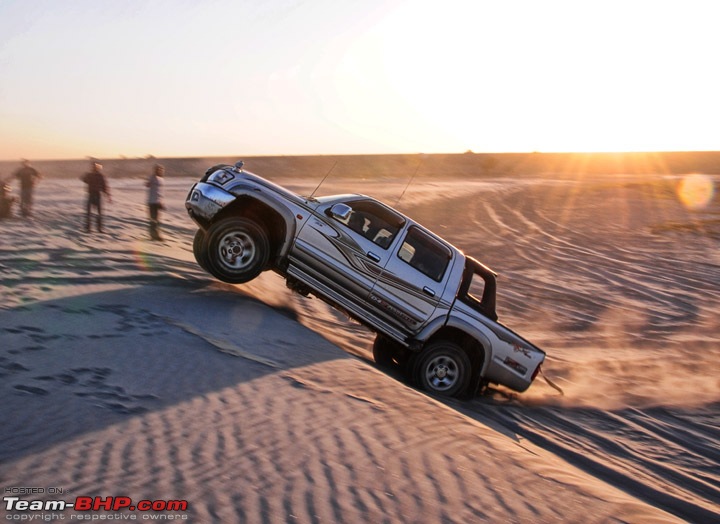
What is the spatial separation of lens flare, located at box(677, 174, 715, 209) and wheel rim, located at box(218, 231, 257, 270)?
26.5 metres

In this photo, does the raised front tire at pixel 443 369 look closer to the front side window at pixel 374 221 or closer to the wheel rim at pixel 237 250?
the front side window at pixel 374 221

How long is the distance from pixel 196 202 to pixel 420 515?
5650mm

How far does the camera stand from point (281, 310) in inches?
417

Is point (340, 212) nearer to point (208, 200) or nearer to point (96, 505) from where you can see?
point (208, 200)

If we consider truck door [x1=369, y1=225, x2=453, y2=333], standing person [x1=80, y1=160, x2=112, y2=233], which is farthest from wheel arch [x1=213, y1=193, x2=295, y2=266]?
standing person [x1=80, y1=160, x2=112, y2=233]

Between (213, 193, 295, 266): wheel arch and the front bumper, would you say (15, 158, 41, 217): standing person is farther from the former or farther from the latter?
(213, 193, 295, 266): wheel arch

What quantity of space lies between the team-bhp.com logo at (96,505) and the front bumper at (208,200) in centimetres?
519

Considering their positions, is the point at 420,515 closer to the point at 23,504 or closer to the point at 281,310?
the point at 23,504

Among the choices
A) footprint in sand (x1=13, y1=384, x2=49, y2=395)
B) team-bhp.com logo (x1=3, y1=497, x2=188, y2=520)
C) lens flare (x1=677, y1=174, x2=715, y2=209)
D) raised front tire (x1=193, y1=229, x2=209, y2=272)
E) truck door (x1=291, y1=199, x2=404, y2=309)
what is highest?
lens flare (x1=677, y1=174, x2=715, y2=209)

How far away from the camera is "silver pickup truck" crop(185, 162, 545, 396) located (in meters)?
8.73

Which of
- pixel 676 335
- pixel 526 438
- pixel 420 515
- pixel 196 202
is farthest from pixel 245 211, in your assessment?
pixel 676 335

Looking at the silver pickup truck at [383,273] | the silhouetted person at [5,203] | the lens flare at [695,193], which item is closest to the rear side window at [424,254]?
the silver pickup truck at [383,273]

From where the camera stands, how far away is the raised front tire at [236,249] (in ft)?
29.5

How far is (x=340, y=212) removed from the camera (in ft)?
27.9
